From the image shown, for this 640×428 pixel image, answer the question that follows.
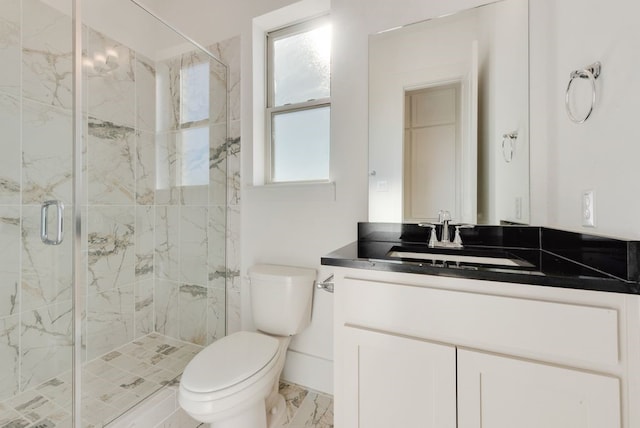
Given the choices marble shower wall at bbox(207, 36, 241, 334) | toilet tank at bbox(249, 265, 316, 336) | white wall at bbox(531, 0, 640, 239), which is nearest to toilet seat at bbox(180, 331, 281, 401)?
toilet tank at bbox(249, 265, 316, 336)

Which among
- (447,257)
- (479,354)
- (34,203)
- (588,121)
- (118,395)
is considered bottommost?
(118,395)

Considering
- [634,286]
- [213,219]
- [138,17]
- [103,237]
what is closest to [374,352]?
[634,286]

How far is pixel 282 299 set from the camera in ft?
4.59

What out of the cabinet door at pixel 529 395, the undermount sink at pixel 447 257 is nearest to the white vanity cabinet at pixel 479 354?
the cabinet door at pixel 529 395

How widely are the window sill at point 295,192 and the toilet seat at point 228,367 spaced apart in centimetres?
77

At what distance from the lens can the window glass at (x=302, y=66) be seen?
1.65 m

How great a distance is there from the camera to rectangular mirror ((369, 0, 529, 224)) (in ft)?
3.81

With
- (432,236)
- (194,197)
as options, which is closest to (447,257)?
(432,236)

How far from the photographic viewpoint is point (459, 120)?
1.23 metres

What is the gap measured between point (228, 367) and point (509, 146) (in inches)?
61.0

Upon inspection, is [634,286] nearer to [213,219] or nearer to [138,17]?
[213,219]

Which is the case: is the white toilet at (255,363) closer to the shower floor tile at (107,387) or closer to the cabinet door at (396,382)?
the cabinet door at (396,382)

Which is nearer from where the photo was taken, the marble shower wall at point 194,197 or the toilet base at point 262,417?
the toilet base at point 262,417

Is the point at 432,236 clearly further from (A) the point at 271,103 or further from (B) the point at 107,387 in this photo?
(B) the point at 107,387
